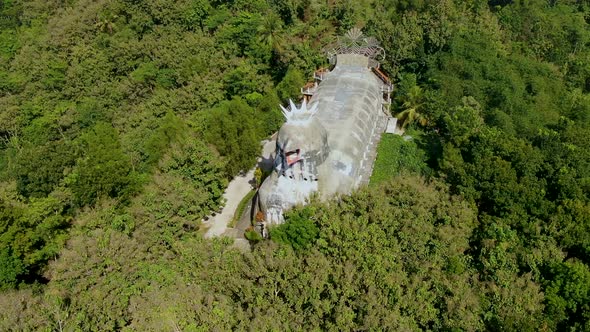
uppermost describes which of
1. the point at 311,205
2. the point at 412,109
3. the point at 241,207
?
the point at 311,205

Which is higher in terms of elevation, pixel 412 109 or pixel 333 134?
pixel 333 134

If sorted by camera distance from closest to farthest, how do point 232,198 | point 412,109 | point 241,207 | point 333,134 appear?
point 333,134 < point 241,207 < point 232,198 < point 412,109

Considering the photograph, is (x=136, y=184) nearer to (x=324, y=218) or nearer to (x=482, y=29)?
(x=324, y=218)

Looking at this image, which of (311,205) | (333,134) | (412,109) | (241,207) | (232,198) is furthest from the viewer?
(412,109)

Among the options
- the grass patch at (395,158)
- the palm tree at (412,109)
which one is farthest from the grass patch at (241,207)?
the palm tree at (412,109)

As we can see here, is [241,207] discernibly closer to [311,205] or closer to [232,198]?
[232,198]

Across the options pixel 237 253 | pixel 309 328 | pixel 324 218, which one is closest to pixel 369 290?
pixel 309 328

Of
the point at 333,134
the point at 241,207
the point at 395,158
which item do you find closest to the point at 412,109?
the point at 395,158
